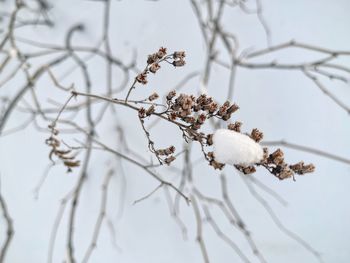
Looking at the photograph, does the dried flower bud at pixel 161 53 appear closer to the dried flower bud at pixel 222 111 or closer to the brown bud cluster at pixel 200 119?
the brown bud cluster at pixel 200 119

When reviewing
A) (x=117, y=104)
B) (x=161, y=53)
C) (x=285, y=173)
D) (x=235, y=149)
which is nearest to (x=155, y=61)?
(x=161, y=53)

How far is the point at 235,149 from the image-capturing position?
0.78m

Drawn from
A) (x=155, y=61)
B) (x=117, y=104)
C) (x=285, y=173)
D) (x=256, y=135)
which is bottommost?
(x=285, y=173)

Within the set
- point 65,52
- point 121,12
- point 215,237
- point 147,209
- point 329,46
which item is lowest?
point 215,237

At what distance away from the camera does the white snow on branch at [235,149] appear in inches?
30.2

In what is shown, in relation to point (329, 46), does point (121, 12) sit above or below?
above

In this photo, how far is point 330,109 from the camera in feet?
6.24

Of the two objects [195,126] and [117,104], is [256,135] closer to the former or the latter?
[195,126]

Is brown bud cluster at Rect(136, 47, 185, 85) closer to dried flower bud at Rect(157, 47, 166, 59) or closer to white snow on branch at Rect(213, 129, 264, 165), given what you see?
dried flower bud at Rect(157, 47, 166, 59)

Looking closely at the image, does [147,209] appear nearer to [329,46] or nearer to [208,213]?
[208,213]

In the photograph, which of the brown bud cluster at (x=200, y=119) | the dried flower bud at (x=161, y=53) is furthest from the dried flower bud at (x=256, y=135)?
the dried flower bud at (x=161, y=53)

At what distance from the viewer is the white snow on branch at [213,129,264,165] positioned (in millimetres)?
768

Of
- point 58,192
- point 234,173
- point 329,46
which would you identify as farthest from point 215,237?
point 329,46

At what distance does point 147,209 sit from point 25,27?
1129 mm
